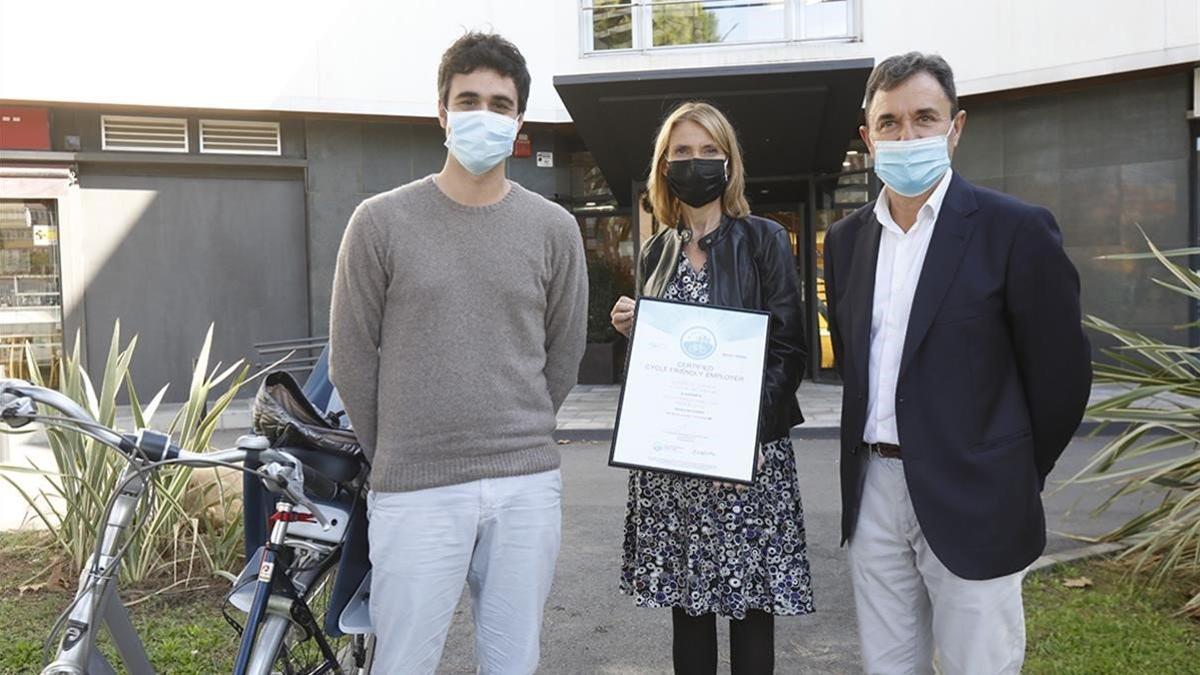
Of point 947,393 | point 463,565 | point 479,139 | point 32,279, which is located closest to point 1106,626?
point 947,393

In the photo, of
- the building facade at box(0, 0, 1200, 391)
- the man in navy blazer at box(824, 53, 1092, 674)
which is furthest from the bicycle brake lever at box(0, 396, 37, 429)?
the building facade at box(0, 0, 1200, 391)

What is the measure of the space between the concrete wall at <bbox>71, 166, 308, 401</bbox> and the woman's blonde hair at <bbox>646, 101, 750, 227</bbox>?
11.6m

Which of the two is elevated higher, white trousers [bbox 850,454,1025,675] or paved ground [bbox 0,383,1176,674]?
white trousers [bbox 850,454,1025,675]

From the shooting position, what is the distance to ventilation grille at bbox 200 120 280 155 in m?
13.3

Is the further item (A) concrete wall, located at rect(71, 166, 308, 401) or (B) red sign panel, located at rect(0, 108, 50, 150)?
(A) concrete wall, located at rect(71, 166, 308, 401)

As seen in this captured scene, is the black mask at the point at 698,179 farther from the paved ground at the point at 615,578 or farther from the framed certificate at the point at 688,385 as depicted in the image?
the paved ground at the point at 615,578

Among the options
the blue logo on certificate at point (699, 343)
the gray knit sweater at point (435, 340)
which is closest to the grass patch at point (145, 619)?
the gray knit sweater at point (435, 340)

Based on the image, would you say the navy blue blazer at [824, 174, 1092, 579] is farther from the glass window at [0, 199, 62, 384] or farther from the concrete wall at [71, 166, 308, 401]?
the glass window at [0, 199, 62, 384]

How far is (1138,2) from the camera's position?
1202 cm

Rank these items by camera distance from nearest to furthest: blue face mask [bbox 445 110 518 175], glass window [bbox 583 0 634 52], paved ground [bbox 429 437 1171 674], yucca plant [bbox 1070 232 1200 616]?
blue face mask [bbox 445 110 518 175], paved ground [bbox 429 437 1171 674], yucca plant [bbox 1070 232 1200 616], glass window [bbox 583 0 634 52]

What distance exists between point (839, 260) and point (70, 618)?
2.22 metres

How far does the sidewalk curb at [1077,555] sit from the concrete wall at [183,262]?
1142 centimetres

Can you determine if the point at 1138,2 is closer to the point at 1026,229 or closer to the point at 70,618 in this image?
the point at 1026,229

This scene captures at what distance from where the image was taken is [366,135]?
45.5ft
